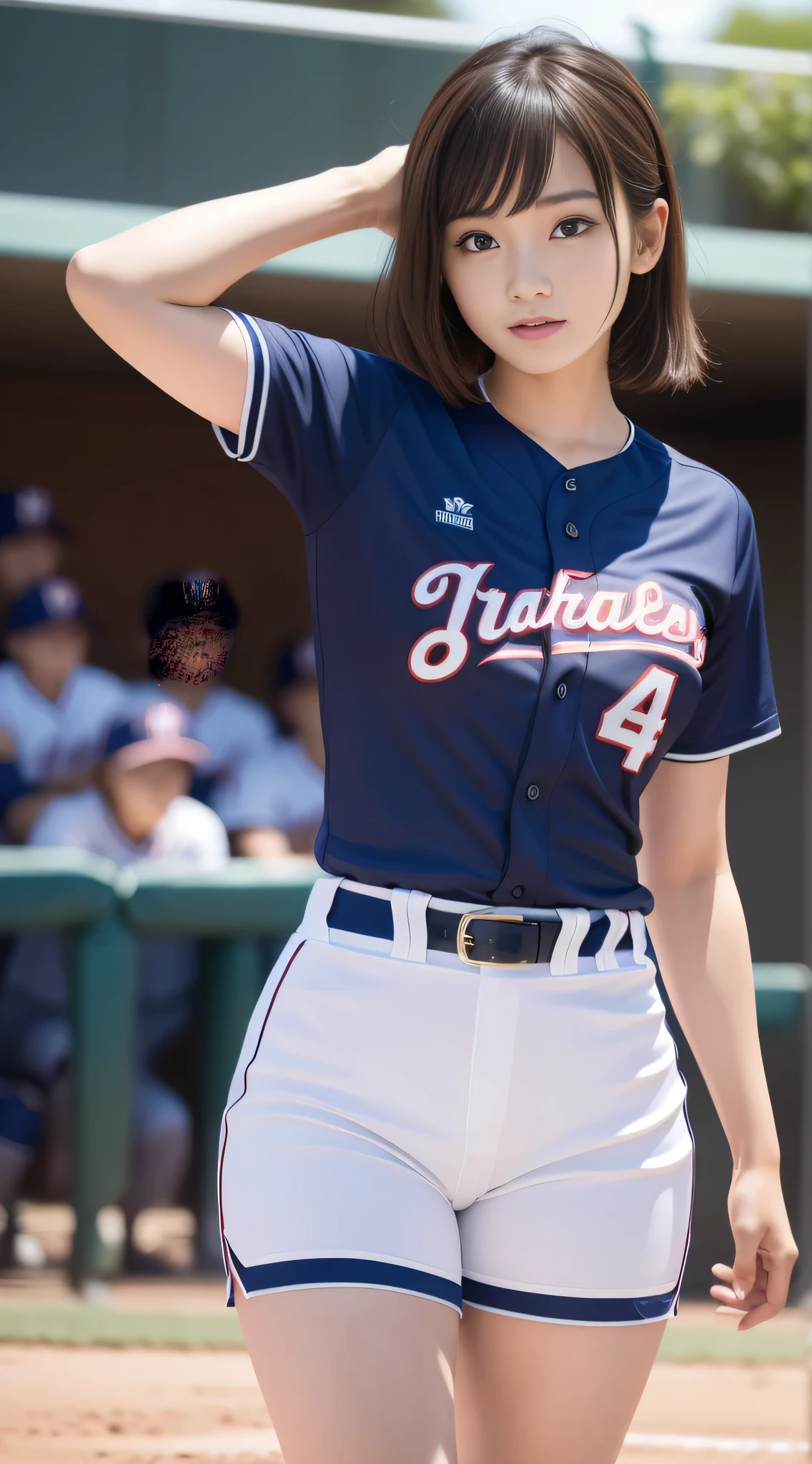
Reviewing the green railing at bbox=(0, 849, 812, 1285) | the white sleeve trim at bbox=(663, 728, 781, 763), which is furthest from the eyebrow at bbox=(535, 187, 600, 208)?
the green railing at bbox=(0, 849, 812, 1285)

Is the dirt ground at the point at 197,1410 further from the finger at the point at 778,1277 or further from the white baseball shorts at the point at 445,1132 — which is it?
the white baseball shorts at the point at 445,1132

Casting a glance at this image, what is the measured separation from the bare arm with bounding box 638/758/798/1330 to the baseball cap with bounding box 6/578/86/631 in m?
2.81

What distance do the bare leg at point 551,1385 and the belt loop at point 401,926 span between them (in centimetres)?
29

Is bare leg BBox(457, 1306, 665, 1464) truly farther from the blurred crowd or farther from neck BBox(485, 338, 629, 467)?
the blurred crowd

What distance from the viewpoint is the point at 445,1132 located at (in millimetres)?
1108

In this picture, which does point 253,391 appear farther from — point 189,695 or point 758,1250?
point 189,695

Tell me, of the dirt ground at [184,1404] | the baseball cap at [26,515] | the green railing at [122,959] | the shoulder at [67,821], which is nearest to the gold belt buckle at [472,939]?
the dirt ground at [184,1404]

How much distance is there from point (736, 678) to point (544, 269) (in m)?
0.41

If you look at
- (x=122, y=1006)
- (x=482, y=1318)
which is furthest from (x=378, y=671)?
(x=122, y=1006)

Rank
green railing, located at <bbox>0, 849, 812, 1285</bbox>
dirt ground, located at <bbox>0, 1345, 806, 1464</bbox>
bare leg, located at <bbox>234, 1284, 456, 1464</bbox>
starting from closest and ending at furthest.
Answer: bare leg, located at <bbox>234, 1284, 456, 1464</bbox>
dirt ground, located at <bbox>0, 1345, 806, 1464</bbox>
green railing, located at <bbox>0, 849, 812, 1285</bbox>

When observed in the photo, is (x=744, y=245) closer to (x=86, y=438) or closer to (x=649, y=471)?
(x=86, y=438)

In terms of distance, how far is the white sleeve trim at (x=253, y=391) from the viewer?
1.17 m

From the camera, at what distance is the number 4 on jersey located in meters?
1.19

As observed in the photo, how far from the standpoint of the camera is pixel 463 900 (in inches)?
44.8
